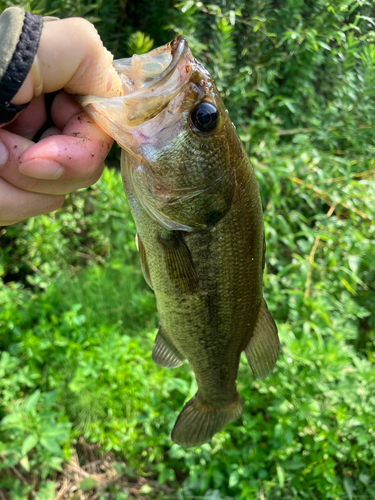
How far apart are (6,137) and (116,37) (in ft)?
9.73

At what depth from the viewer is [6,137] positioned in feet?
3.02

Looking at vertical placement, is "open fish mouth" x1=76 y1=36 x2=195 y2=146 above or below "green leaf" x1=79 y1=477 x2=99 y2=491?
above

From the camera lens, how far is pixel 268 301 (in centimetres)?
249

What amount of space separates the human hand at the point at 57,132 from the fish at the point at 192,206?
0.07m

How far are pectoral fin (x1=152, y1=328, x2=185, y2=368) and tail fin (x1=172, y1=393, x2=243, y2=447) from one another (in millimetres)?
237

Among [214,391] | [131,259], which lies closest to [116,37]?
[131,259]

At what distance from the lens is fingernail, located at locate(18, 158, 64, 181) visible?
898mm

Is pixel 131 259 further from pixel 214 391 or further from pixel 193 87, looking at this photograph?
pixel 193 87

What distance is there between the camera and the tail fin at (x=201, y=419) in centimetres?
150

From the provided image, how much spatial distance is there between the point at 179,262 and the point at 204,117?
464 millimetres

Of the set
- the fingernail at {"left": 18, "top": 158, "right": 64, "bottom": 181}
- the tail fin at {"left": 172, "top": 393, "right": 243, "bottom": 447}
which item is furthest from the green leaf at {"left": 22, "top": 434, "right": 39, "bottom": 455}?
the fingernail at {"left": 18, "top": 158, "right": 64, "bottom": 181}

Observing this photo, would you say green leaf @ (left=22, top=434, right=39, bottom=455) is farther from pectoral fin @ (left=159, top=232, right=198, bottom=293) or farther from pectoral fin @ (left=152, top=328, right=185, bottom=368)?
pectoral fin @ (left=159, top=232, right=198, bottom=293)

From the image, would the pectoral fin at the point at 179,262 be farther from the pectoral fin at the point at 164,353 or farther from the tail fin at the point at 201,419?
the tail fin at the point at 201,419

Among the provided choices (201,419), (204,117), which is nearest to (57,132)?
(204,117)
